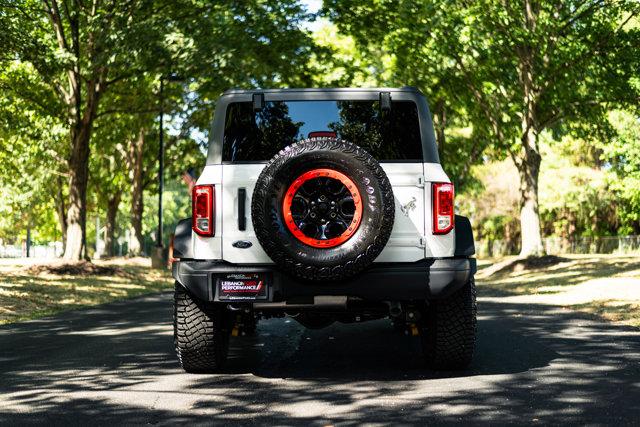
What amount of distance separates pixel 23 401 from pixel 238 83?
16970mm

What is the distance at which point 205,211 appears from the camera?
22.0 ft

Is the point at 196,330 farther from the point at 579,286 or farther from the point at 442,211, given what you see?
the point at 579,286

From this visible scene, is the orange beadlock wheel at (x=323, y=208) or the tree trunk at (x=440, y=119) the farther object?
the tree trunk at (x=440, y=119)

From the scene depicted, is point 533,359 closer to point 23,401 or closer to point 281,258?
point 281,258

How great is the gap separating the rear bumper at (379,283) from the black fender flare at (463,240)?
0.14 m

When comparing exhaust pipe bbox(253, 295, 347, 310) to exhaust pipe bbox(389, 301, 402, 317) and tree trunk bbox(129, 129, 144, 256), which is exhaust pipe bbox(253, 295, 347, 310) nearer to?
exhaust pipe bbox(389, 301, 402, 317)

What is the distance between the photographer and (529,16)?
80.8 feet

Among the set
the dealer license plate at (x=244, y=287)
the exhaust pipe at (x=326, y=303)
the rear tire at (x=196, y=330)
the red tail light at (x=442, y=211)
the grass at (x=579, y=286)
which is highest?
the red tail light at (x=442, y=211)

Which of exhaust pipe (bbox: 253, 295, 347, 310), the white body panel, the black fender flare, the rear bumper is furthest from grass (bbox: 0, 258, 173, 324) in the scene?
the black fender flare

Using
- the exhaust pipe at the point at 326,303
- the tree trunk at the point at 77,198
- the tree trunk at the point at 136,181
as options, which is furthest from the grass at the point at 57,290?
the tree trunk at the point at 136,181

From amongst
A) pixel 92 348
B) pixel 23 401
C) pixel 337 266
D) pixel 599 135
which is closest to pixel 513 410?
pixel 337 266

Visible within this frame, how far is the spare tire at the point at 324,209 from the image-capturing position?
625cm

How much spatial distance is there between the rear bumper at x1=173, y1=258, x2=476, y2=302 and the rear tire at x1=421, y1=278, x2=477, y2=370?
16.6 inches

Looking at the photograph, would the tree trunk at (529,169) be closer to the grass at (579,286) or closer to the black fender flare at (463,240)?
the grass at (579,286)
